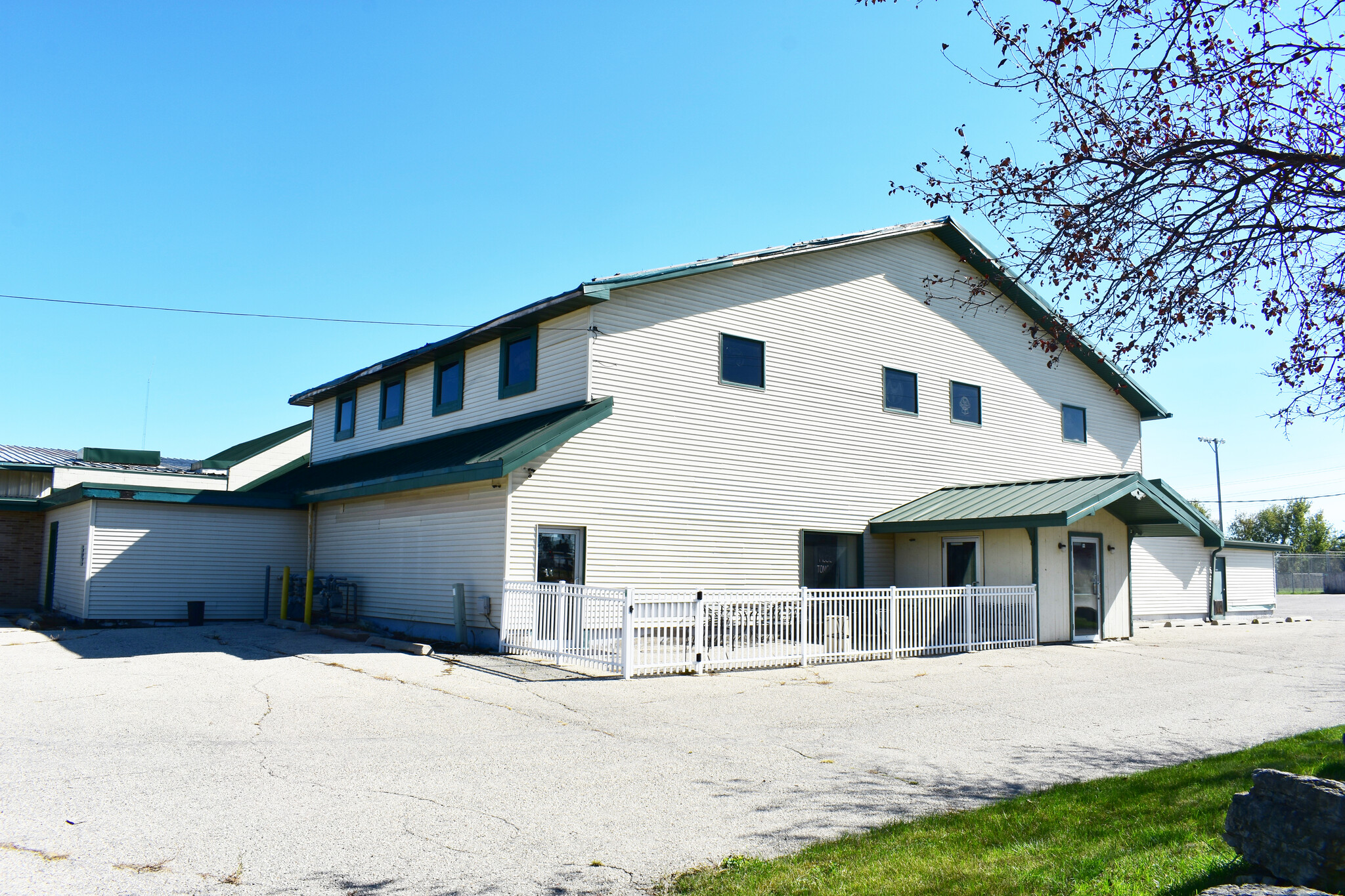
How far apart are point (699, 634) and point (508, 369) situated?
7330 mm

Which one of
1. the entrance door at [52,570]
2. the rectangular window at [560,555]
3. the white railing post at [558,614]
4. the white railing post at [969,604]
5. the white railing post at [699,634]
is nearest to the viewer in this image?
the white railing post at [699,634]

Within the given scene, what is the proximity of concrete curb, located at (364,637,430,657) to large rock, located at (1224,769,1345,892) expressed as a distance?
41.5ft

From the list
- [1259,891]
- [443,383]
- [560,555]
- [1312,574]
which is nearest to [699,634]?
[560,555]

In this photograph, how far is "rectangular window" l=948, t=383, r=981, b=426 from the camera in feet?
76.2

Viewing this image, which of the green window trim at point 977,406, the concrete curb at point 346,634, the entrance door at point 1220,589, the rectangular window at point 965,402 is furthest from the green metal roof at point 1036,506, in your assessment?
the concrete curb at point 346,634

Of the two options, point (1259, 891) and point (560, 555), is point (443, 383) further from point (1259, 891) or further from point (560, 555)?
point (1259, 891)

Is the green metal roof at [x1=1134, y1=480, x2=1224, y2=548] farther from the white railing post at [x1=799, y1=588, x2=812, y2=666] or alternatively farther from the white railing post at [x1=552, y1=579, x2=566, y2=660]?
the white railing post at [x1=552, y1=579, x2=566, y2=660]

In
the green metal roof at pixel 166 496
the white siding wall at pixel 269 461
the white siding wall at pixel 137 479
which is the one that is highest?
the white siding wall at pixel 269 461

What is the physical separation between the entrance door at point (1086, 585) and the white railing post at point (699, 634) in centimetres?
1000

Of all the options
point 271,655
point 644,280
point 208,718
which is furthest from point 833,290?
point 208,718

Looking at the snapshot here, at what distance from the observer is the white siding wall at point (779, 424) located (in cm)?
1692

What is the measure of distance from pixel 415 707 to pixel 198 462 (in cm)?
2094

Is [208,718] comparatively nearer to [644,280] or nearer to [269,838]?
[269,838]

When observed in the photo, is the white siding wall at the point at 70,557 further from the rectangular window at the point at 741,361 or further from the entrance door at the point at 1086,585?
the entrance door at the point at 1086,585
